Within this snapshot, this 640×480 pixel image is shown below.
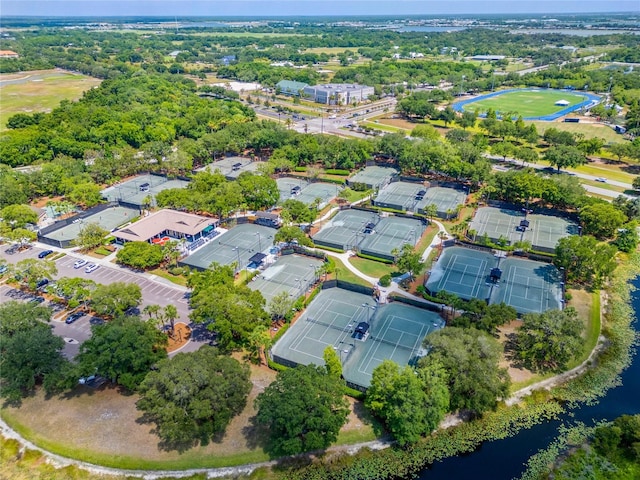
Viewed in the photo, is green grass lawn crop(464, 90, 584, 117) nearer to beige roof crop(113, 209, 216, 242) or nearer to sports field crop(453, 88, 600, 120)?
sports field crop(453, 88, 600, 120)

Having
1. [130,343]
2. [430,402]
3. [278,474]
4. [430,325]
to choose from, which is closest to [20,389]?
[130,343]

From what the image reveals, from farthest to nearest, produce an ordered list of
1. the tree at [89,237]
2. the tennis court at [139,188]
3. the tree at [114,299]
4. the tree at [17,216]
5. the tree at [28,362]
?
the tennis court at [139,188], the tree at [17,216], the tree at [89,237], the tree at [114,299], the tree at [28,362]

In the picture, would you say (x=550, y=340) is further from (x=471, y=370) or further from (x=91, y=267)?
(x=91, y=267)

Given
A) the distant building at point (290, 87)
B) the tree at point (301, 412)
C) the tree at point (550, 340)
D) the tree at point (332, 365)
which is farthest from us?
the distant building at point (290, 87)

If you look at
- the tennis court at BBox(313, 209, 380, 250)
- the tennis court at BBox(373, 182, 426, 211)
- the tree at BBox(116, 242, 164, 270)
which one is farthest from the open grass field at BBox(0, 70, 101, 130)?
the tennis court at BBox(373, 182, 426, 211)

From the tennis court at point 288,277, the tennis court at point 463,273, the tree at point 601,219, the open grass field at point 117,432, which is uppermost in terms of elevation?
the tree at point 601,219

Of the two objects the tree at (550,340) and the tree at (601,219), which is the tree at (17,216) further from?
the tree at (601,219)

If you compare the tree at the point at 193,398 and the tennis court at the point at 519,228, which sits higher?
the tree at the point at 193,398

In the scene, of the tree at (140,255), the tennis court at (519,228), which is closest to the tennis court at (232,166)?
the tree at (140,255)
